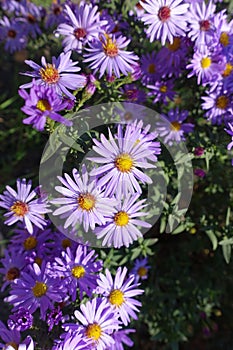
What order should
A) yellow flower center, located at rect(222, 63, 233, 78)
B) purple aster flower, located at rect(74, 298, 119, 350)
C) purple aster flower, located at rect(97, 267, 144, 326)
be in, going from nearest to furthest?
purple aster flower, located at rect(74, 298, 119, 350) < purple aster flower, located at rect(97, 267, 144, 326) < yellow flower center, located at rect(222, 63, 233, 78)

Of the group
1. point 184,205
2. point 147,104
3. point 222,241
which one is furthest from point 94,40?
point 222,241

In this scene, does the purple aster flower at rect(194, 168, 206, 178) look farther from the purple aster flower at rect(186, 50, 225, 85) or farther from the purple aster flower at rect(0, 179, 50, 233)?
the purple aster flower at rect(0, 179, 50, 233)

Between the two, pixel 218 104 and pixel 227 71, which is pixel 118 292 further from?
pixel 227 71

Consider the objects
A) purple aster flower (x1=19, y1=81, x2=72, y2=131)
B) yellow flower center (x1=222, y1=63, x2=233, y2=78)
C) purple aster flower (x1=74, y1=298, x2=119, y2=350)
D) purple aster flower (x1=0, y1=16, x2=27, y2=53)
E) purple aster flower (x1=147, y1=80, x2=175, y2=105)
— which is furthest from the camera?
purple aster flower (x1=0, y1=16, x2=27, y2=53)

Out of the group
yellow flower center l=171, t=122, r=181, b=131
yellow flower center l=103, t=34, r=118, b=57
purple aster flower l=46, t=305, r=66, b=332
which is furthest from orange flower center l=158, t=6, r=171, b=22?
purple aster flower l=46, t=305, r=66, b=332

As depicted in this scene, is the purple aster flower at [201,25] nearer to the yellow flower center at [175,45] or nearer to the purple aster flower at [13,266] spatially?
the yellow flower center at [175,45]

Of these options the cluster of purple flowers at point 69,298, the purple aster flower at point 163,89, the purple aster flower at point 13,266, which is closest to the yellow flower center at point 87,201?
the cluster of purple flowers at point 69,298

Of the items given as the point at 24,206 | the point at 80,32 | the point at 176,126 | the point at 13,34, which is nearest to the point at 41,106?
the point at 24,206
